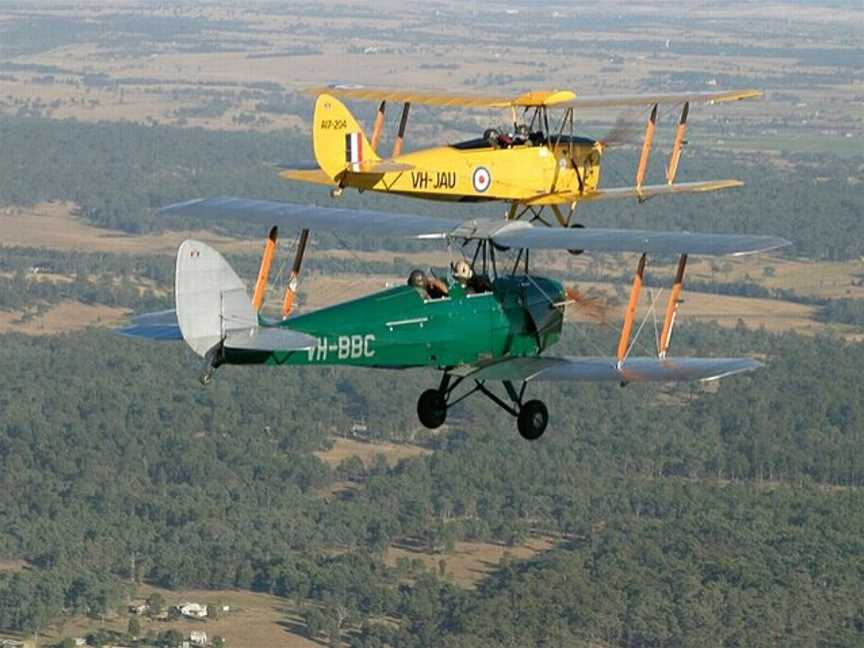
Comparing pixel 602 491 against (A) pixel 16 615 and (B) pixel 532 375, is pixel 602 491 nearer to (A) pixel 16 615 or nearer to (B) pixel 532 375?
(A) pixel 16 615

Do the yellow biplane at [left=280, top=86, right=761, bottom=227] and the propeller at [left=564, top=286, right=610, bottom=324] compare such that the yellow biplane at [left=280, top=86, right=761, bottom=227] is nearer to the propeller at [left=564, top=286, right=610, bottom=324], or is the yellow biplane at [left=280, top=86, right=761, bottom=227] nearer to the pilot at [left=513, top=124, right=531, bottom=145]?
the pilot at [left=513, top=124, right=531, bottom=145]

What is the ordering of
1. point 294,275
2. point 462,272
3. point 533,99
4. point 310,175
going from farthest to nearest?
point 533,99, point 310,175, point 294,275, point 462,272

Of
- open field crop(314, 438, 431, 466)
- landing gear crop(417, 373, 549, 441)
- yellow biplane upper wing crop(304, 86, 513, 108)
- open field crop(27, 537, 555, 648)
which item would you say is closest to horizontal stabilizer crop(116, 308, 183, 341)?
landing gear crop(417, 373, 549, 441)

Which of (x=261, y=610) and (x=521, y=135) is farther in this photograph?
(x=261, y=610)

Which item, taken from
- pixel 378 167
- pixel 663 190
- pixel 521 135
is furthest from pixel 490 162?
pixel 663 190

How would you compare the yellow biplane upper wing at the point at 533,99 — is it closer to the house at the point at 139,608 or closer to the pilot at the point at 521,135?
the pilot at the point at 521,135

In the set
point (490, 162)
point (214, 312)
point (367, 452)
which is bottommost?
point (367, 452)

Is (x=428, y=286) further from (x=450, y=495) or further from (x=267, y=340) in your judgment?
(x=450, y=495)

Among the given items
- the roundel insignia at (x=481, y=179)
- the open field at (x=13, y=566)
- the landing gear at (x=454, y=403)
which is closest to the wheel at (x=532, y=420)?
the landing gear at (x=454, y=403)
